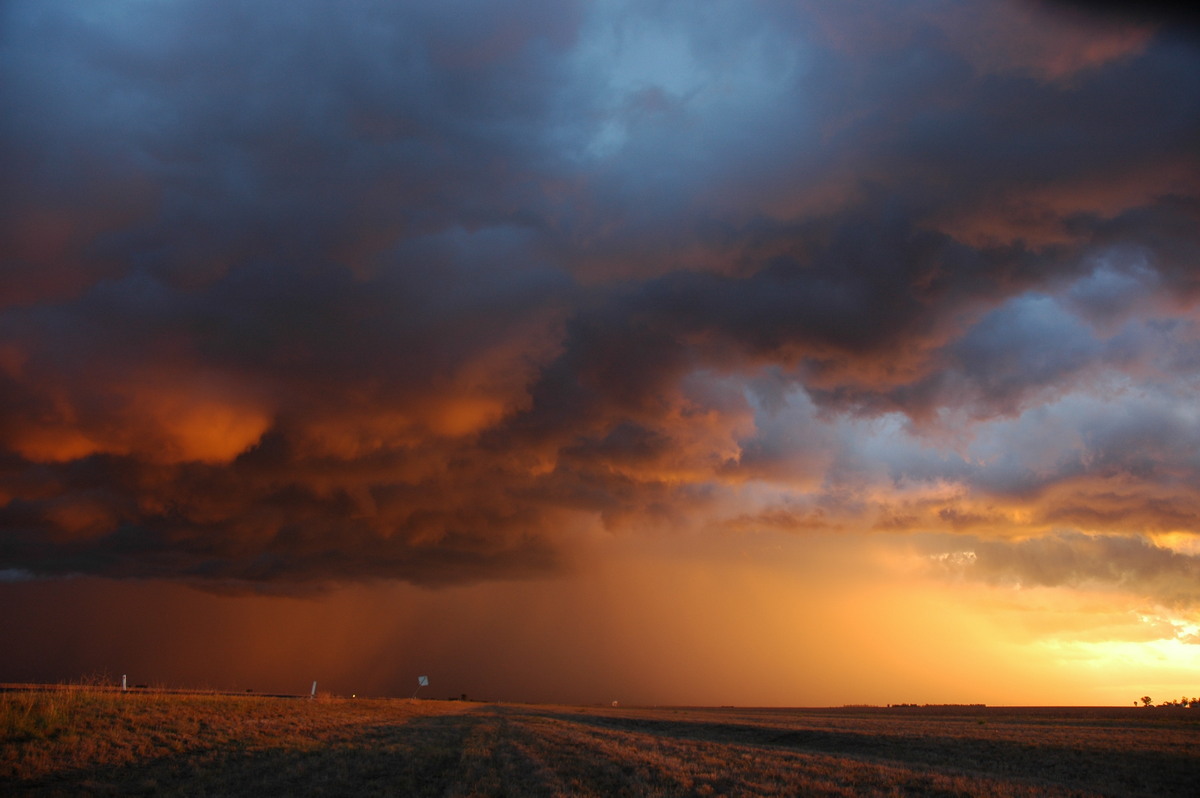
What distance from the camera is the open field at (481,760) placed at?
815 inches

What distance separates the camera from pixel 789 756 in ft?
99.3

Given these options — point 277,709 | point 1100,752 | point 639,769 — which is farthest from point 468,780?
point 1100,752

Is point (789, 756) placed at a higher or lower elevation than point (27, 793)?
lower

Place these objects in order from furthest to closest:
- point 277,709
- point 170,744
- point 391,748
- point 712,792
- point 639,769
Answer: point 277,709, point 391,748, point 170,744, point 639,769, point 712,792

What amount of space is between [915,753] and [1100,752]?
8892 millimetres

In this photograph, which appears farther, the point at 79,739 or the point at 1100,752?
the point at 1100,752

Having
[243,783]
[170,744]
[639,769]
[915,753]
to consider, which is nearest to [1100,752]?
[915,753]

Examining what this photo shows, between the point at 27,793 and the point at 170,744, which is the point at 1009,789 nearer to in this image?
the point at 27,793

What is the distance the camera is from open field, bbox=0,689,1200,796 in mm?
20703

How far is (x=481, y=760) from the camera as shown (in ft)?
86.5

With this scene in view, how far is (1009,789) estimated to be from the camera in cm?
2216

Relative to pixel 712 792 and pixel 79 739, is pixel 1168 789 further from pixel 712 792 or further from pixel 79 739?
pixel 79 739

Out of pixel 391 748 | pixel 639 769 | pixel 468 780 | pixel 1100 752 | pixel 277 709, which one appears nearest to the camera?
pixel 468 780

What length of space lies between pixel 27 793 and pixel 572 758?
57.8 feet
